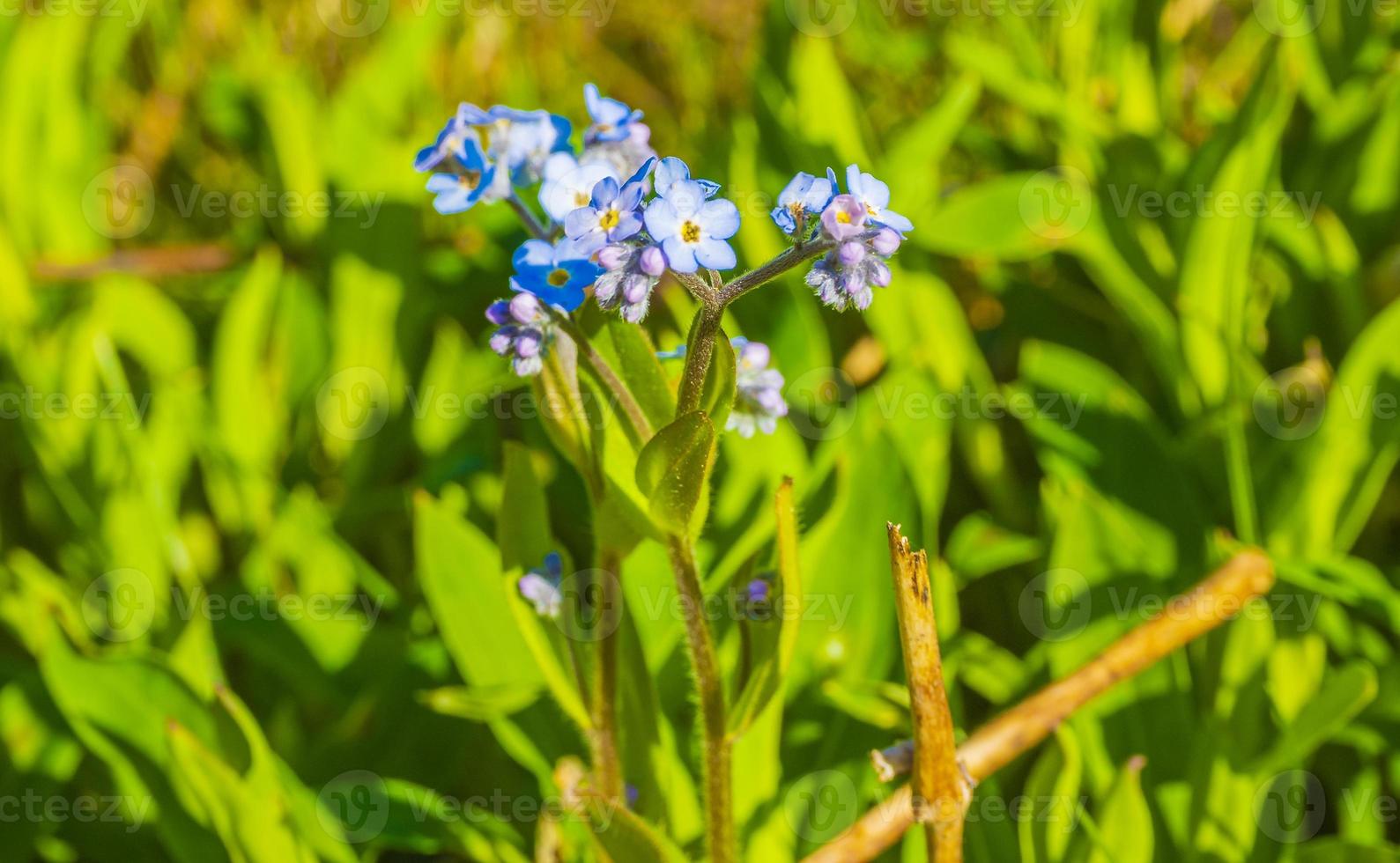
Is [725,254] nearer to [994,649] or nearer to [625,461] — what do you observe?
[625,461]

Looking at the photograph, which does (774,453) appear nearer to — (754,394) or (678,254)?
(754,394)

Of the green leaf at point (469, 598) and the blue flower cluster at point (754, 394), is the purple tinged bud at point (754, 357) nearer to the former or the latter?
the blue flower cluster at point (754, 394)

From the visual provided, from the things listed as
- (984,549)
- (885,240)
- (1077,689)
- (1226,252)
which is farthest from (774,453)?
(885,240)

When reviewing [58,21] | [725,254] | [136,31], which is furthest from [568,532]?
[136,31]

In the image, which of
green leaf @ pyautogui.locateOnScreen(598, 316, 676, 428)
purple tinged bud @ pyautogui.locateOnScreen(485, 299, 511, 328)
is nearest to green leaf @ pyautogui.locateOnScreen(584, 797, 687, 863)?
green leaf @ pyautogui.locateOnScreen(598, 316, 676, 428)

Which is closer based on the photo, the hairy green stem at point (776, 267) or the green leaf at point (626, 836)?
the hairy green stem at point (776, 267)

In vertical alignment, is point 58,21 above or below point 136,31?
below

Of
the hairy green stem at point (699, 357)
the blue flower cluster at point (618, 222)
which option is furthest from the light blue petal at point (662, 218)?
the hairy green stem at point (699, 357)
